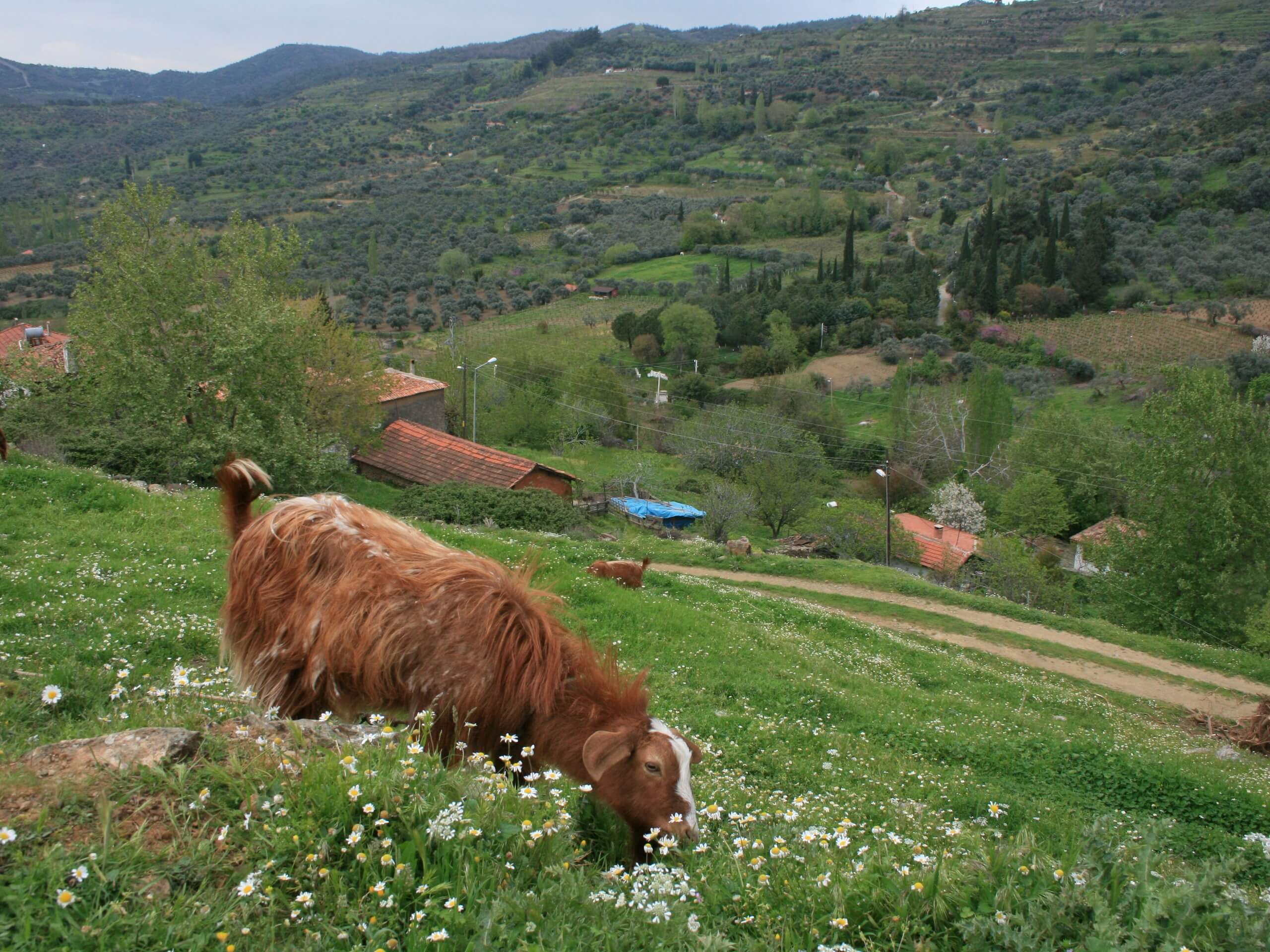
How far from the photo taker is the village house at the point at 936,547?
44344mm

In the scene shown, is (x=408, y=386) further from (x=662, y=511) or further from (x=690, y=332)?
(x=690, y=332)

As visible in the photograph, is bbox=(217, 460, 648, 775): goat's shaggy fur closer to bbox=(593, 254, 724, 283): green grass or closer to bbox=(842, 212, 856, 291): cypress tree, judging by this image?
bbox=(842, 212, 856, 291): cypress tree

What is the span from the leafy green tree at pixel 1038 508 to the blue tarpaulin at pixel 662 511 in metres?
21.4

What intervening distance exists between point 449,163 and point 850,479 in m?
124

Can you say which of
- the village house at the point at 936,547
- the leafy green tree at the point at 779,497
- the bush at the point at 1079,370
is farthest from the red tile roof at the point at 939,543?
the bush at the point at 1079,370

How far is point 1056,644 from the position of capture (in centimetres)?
2270

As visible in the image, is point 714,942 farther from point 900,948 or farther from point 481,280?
point 481,280

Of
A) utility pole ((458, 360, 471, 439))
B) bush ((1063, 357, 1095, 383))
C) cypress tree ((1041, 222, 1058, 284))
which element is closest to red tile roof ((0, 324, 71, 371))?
utility pole ((458, 360, 471, 439))

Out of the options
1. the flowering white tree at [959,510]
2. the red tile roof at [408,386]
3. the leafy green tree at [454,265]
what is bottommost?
the flowering white tree at [959,510]

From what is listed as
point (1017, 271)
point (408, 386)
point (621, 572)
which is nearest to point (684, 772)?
point (621, 572)

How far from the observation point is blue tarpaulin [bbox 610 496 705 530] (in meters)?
42.8

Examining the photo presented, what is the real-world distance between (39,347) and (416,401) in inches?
688

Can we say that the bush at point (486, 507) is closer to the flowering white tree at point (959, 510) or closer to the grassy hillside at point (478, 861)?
the grassy hillside at point (478, 861)

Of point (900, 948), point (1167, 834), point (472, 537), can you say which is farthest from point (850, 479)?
point (900, 948)
